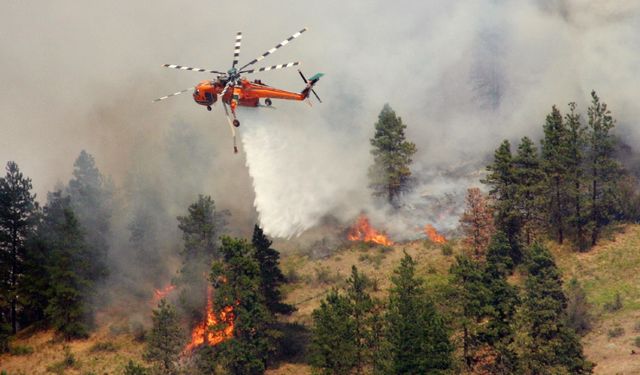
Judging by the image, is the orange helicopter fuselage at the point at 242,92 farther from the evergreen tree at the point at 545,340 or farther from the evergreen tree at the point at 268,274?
the evergreen tree at the point at 545,340

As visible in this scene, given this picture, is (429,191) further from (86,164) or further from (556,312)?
(86,164)

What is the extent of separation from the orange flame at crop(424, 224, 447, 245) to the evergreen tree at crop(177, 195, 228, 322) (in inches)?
875

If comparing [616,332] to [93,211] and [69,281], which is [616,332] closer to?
[69,281]

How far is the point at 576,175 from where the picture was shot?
250 feet

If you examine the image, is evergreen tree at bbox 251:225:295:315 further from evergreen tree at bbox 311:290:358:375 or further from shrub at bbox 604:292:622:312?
shrub at bbox 604:292:622:312

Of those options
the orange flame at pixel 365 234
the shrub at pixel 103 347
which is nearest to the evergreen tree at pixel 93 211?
the shrub at pixel 103 347

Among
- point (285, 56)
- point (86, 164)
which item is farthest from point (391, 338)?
point (285, 56)

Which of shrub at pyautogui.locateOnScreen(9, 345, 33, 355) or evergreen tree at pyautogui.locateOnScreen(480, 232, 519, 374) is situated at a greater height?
shrub at pyautogui.locateOnScreen(9, 345, 33, 355)

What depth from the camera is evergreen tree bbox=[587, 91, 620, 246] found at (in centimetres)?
7612

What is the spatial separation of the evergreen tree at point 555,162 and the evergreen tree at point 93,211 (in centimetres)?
4366

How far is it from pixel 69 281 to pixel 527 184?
43.3 m

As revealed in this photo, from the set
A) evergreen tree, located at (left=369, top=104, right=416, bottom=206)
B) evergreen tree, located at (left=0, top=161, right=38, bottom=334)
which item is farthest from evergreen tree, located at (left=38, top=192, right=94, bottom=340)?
evergreen tree, located at (left=369, top=104, right=416, bottom=206)

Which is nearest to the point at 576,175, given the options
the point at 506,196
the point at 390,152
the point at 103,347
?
the point at 506,196

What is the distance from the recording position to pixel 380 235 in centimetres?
8725
